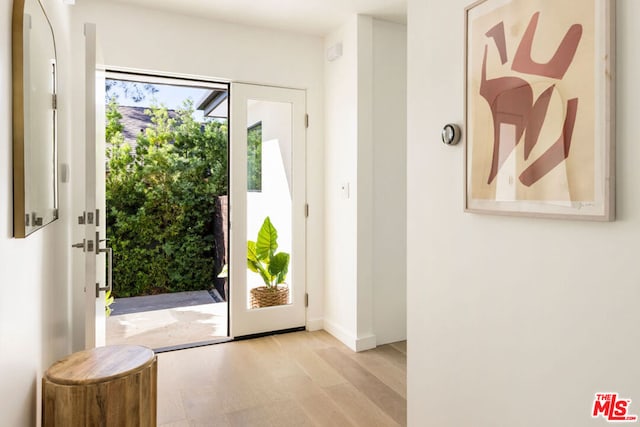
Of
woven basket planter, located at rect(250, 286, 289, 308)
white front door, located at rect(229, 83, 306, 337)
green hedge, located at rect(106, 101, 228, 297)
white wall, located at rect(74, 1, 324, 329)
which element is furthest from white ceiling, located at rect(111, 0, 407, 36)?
green hedge, located at rect(106, 101, 228, 297)

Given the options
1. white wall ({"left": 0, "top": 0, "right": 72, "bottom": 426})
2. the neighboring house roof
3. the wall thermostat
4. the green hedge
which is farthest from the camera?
the neighboring house roof

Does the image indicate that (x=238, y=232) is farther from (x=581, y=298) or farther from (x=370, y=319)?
(x=581, y=298)

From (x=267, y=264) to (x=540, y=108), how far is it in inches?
109

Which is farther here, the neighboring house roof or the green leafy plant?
the neighboring house roof

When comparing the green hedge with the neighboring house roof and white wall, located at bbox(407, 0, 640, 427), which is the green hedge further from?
white wall, located at bbox(407, 0, 640, 427)

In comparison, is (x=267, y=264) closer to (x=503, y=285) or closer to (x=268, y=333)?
(x=268, y=333)

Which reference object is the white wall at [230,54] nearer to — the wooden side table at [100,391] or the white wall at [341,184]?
the white wall at [341,184]

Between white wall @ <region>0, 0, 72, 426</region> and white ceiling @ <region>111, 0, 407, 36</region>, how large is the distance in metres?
0.93

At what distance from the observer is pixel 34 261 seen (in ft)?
5.53

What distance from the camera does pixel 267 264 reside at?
12.1 ft

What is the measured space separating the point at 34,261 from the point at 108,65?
194cm

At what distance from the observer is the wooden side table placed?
1.55 metres

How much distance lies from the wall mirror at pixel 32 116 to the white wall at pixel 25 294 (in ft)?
0.10

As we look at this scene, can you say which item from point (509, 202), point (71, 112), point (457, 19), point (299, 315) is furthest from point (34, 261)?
point (299, 315)
